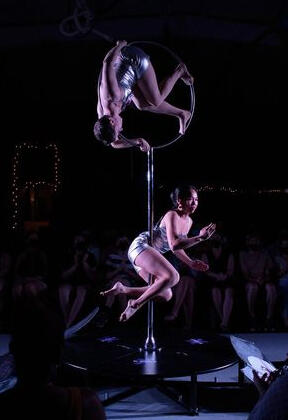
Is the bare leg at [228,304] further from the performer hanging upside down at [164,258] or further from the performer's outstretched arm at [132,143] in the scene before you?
the performer's outstretched arm at [132,143]

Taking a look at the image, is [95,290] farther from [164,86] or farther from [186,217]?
[164,86]

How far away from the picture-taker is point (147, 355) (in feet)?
12.9

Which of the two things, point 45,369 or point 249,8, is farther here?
point 249,8

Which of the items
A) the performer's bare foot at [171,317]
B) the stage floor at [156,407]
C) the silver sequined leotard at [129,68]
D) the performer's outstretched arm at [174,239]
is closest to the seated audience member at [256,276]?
the performer's bare foot at [171,317]

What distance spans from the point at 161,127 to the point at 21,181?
255cm

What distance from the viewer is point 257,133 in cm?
909

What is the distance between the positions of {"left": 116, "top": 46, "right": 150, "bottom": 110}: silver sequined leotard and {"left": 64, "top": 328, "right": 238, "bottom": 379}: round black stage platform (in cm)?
184

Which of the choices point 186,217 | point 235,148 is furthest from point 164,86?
point 235,148

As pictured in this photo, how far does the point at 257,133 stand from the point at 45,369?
816 centimetres

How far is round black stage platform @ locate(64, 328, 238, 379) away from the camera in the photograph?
3514 millimetres

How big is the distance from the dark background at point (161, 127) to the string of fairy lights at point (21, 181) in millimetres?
97

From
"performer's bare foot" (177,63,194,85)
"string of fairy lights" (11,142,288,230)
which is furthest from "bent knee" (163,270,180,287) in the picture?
"string of fairy lights" (11,142,288,230)

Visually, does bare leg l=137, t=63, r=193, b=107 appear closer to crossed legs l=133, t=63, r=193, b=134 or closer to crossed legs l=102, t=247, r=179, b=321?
crossed legs l=133, t=63, r=193, b=134

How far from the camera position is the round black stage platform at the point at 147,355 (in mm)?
3514
